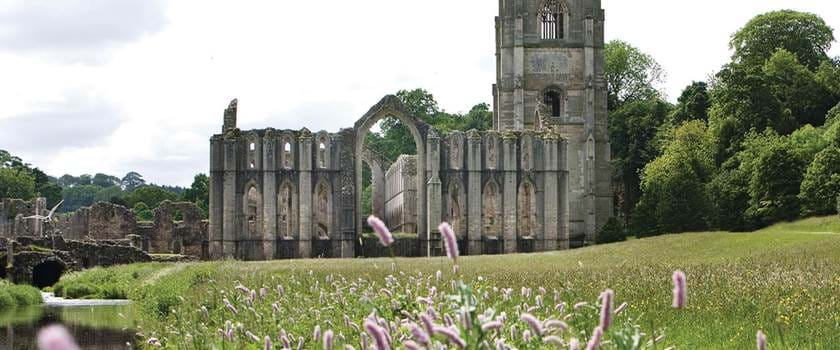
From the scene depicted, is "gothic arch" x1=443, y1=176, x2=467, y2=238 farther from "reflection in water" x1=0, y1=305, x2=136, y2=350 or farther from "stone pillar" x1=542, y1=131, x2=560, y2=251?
"reflection in water" x1=0, y1=305, x2=136, y2=350

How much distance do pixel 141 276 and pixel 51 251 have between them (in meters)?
10.5

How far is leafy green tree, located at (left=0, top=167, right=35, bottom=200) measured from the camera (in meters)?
132

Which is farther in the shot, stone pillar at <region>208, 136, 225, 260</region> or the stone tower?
the stone tower

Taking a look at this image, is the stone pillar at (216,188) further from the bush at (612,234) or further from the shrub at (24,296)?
the shrub at (24,296)

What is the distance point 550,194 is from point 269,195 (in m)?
15.4

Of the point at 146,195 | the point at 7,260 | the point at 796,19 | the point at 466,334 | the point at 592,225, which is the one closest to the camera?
the point at 466,334

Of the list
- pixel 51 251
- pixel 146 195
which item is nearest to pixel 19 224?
pixel 51 251

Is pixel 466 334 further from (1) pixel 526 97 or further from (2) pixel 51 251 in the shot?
(1) pixel 526 97

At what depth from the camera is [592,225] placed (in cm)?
7612

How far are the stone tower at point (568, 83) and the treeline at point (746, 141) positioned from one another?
3.56 meters

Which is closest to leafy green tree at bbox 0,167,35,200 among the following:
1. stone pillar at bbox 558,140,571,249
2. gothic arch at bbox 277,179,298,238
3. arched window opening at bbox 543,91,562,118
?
gothic arch at bbox 277,179,298,238

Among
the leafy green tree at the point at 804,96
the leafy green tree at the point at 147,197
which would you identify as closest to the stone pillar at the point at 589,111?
the leafy green tree at the point at 804,96

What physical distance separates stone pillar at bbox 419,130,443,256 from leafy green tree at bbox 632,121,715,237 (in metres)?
13.0

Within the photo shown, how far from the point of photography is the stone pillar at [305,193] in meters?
66.1
